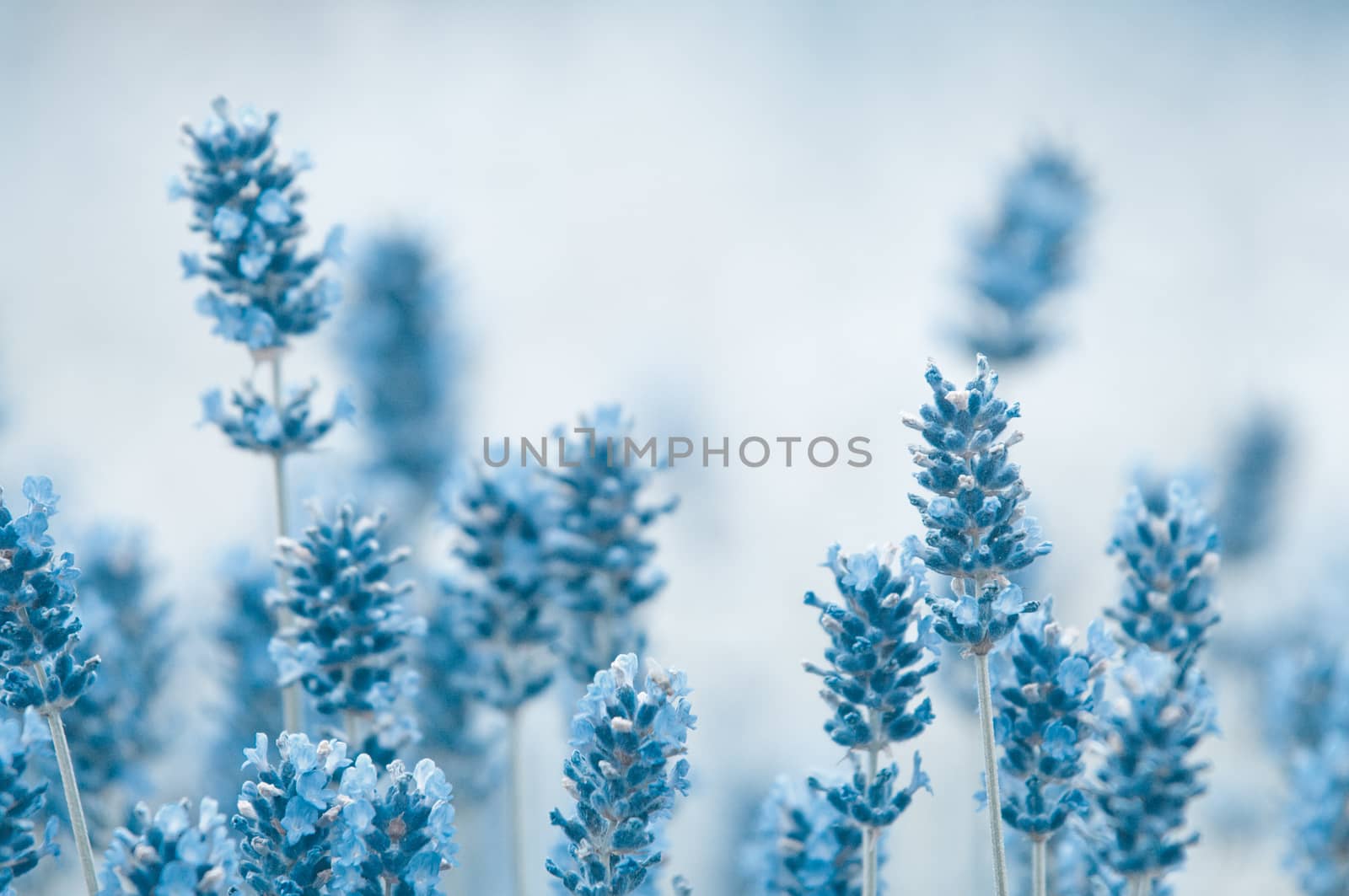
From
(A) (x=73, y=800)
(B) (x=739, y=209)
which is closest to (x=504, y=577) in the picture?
(A) (x=73, y=800)

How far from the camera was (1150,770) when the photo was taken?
1.56 metres

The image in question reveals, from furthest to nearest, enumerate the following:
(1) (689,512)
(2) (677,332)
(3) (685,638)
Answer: (2) (677,332) → (3) (685,638) → (1) (689,512)

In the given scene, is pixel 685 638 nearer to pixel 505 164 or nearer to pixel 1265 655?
pixel 1265 655

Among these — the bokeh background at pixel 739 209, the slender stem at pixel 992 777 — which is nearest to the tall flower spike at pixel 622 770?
the slender stem at pixel 992 777

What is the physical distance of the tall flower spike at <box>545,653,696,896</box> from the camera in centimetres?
138

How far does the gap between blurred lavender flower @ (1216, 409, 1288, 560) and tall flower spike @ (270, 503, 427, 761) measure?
2355 millimetres

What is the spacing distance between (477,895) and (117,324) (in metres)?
4.66

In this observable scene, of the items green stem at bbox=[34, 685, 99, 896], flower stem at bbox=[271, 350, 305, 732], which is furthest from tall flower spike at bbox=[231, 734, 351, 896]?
flower stem at bbox=[271, 350, 305, 732]

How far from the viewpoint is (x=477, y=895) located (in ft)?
9.56

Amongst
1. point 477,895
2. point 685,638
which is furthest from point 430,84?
point 477,895

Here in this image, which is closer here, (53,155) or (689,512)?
(689,512)

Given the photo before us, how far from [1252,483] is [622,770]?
8.42ft

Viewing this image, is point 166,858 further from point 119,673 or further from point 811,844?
point 119,673

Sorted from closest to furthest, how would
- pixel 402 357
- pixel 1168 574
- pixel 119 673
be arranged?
pixel 1168 574 → pixel 119 673 → pixel 402 357
